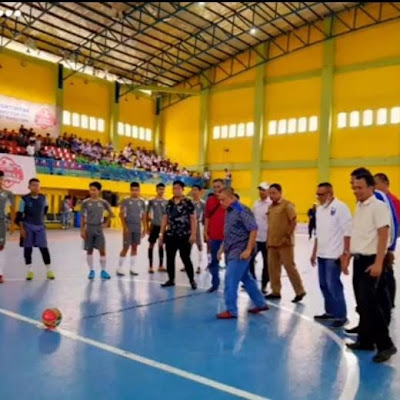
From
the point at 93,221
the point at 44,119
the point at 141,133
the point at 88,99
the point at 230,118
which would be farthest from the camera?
the point at 141,133

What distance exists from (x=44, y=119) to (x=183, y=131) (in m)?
11.7

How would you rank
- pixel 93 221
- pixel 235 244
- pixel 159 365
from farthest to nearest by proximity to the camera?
A: pixel 93 221 → pixel 235 244 → pixel 159 365

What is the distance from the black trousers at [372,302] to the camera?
4363 mm

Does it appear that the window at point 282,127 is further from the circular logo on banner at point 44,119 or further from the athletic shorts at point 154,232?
the athletic shorts at point 154,232

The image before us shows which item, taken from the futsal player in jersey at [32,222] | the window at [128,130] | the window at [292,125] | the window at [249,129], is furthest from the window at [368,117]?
the futsal player in jersey at [32,222]

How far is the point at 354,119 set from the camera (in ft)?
89.7

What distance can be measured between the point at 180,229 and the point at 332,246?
2.95 m

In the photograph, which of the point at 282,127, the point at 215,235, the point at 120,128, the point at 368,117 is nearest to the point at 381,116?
the point at 368,117

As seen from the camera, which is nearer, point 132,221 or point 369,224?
point 369,224

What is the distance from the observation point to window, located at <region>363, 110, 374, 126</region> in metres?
26.7

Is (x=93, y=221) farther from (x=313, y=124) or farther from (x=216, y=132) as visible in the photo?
(x=216, y=132)

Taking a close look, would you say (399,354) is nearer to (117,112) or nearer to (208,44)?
(208,44)

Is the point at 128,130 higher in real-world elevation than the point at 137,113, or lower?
lower

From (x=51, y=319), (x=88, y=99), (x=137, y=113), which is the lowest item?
(x=51, y=319)
